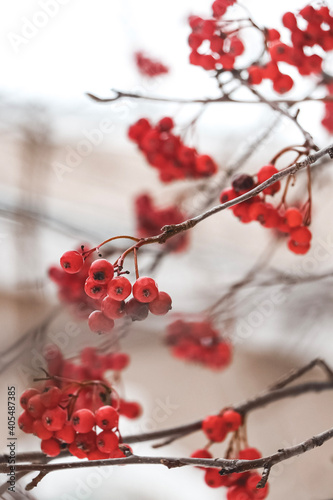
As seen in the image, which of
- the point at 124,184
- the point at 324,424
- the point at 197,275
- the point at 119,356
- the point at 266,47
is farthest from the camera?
the point at 124,184

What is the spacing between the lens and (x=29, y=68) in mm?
1049

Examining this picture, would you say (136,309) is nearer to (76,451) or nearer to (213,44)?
(76,451)

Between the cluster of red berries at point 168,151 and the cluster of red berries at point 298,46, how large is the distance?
161 mm

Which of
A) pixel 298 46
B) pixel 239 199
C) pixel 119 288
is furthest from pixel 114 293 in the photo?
pixel 298 46

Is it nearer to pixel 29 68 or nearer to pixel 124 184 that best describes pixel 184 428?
pixel 29 68

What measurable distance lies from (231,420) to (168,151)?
1.14 ft

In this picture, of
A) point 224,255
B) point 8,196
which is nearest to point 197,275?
point 224,255

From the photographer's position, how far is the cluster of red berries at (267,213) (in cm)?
45

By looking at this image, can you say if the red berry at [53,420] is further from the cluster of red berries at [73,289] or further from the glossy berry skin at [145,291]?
the cluster of red berries at [73,289]

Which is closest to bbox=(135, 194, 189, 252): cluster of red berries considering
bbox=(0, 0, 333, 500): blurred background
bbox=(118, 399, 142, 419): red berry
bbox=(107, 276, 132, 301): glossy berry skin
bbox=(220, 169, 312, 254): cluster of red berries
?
bbox=(0, 0, 333, 500): blurred background

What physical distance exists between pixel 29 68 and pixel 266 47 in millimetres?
672

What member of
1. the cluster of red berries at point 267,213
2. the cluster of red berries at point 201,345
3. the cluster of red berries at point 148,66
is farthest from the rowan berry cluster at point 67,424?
the cluster of red berries at point 148,66

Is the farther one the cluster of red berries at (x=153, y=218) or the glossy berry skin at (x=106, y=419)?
the cluster of red berries at (x=153, y=218)

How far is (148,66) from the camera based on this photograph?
0.91 metres
